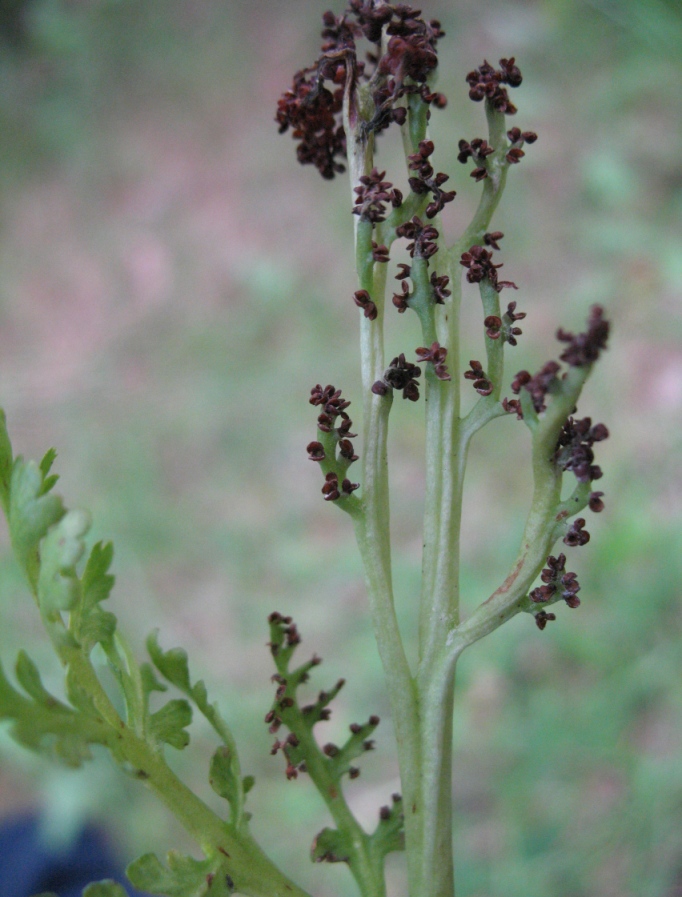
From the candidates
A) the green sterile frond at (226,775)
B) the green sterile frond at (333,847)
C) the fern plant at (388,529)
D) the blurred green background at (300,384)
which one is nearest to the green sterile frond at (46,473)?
the fern plant at (388,529)

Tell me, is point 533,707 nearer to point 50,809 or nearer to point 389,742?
point 389,742

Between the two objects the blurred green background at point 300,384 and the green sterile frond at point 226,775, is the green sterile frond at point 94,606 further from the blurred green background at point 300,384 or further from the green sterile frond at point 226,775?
the blurred green background at point 300,384

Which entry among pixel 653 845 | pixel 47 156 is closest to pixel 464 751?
pixel 653 845

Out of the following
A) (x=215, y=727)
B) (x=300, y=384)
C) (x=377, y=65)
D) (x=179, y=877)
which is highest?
(x=300, y=384)

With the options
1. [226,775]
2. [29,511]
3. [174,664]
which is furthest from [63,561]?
[226,775]

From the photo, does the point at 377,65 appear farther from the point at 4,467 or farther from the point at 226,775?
the point at 226,775

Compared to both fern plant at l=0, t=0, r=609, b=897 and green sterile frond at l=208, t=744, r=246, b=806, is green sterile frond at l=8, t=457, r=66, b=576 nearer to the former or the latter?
fern plant at l=0, t=0, r=609, b=897

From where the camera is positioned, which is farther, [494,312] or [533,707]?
[533,707]
